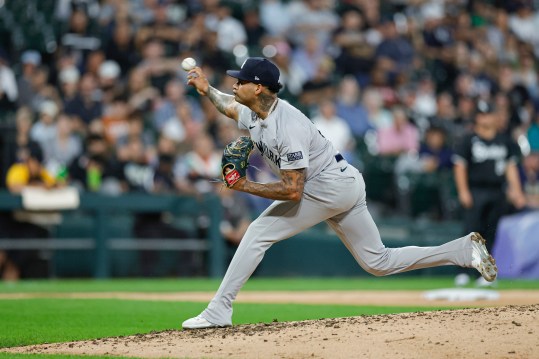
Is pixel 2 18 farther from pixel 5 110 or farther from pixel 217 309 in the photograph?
pixel 217 309

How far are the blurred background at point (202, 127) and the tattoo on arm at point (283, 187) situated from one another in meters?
6.38

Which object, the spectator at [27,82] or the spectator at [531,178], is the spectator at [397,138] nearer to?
the spectator at [531,178]

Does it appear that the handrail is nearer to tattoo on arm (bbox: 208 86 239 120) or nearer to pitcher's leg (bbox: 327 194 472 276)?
tattoo on arm (bbox: 208 86 239 120)

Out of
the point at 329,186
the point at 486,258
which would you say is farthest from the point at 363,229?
the point at 486,258

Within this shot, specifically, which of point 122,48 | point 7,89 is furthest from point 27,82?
point 122,48

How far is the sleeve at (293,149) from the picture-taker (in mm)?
6824

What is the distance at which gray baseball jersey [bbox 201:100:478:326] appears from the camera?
692 centimetres

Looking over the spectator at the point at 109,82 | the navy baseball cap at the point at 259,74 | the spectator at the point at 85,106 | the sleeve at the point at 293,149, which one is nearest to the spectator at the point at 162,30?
the spectator at the point at 109,82

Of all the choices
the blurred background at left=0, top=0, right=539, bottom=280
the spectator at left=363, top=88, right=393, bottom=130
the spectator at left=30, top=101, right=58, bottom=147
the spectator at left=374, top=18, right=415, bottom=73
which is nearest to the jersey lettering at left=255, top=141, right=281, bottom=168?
the blurred background at left=0, top=0, right=539, bottom=280

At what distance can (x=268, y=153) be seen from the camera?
279 inches

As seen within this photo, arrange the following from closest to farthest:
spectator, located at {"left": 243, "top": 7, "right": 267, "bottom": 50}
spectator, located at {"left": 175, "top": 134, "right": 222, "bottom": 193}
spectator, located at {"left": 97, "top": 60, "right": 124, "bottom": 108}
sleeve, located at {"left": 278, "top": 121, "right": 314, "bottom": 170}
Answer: sleeve, located at {"left": 278, "top": 121, "right": 314, "bottom": 170}
spectator, located at {"left": 175, "top": 134, "right": 222, "bottom": 193}
spectator, located at {"left": 97, "top": 60, "right": 124, "bottom": 108}
spectator, located at {"left": 243, "top": 7, "right": 267, "bottom": 50}

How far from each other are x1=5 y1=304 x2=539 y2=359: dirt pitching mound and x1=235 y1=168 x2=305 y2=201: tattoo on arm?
932 millimetres

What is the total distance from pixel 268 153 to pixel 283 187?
0.33 metres

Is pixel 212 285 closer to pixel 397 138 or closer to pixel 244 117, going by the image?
pixel 397 138
